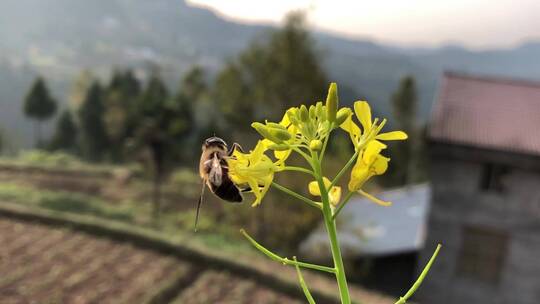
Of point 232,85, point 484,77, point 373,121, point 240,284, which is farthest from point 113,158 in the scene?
point 373,121

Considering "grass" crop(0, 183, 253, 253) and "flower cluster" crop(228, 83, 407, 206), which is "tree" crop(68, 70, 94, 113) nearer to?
"grass" crop(0, 183, 253, 253)

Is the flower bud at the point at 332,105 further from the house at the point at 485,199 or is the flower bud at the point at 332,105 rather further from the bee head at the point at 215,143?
the house at the point at 485,199

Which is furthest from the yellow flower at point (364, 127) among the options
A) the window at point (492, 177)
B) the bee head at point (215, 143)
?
the window at point (492, 177)

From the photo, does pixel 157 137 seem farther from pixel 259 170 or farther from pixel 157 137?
pixel 259 170

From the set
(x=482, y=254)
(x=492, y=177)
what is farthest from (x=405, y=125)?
(x=492, y=177)

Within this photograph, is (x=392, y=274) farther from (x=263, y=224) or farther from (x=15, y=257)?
(x=15, y=257)

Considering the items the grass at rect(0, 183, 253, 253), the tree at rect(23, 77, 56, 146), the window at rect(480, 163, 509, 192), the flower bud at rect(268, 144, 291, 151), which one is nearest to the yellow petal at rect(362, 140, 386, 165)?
the flower bud at rect(268, 144, 291, 151)
